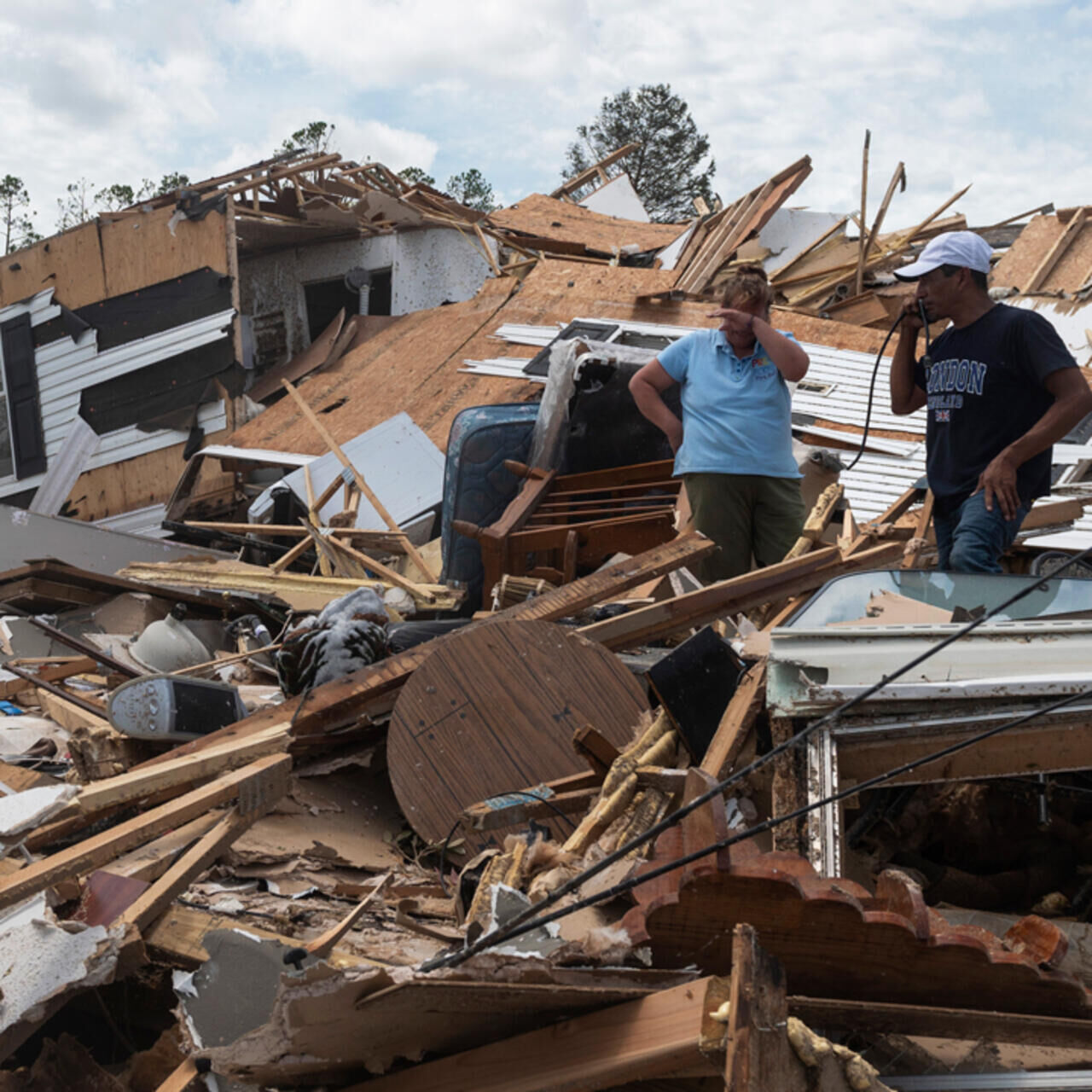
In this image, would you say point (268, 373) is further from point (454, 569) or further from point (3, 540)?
point (454, 569)

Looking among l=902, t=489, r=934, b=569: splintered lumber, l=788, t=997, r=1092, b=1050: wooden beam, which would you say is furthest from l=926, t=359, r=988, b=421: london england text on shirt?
l=788, t=997, r=1092, b=1050: wooden beam

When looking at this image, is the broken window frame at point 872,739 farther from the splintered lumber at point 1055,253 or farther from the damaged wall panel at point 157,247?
the damaged wall panel at point 157,247

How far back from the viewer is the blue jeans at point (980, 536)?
3.63m

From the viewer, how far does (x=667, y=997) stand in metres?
1.74

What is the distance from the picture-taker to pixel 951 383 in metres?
3.80

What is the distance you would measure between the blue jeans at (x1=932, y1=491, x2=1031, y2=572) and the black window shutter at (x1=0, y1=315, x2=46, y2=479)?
11562 millimetres

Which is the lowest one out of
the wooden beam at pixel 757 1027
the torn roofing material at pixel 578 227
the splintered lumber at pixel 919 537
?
the wooden beam at pixel 757 1027

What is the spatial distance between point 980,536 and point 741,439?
1337mm

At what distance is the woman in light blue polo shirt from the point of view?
4781mm

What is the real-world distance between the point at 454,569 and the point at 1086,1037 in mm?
4408

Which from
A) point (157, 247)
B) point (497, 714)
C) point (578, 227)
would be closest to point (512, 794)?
point (497, 714)

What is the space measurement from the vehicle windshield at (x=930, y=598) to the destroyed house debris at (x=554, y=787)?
0.01m

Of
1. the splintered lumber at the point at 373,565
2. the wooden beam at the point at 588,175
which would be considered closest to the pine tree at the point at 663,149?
the wooden beam at the point at 588,175

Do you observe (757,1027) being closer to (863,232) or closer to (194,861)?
(194,861)
